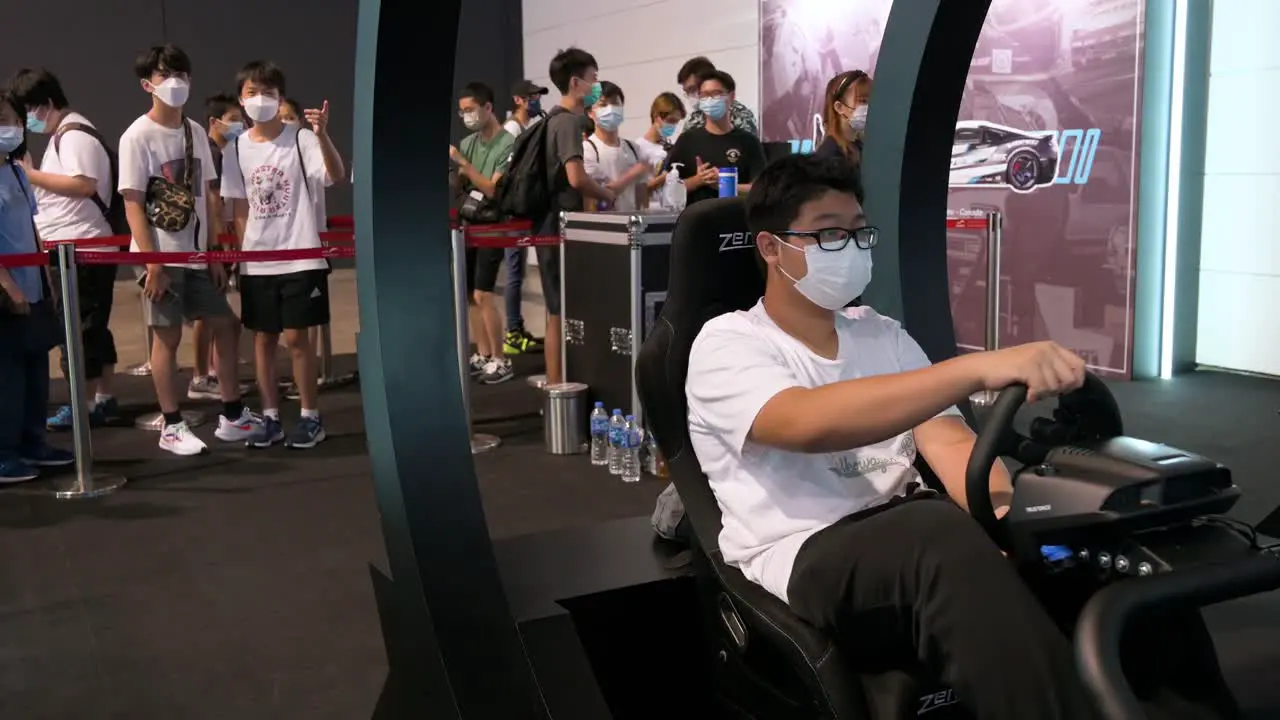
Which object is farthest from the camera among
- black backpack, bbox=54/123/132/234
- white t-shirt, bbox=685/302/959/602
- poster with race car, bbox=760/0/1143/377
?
poster with race car, bbox=760/0/1143/377

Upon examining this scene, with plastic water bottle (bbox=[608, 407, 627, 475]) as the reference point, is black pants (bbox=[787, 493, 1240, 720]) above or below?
above

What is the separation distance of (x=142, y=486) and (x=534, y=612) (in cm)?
322

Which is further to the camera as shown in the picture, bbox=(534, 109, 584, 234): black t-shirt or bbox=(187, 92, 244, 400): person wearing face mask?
bbox=(187, 92, 244, 400): person wearing face mask

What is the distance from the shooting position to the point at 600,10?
1120 cm

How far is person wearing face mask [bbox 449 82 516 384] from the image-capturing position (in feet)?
22.4

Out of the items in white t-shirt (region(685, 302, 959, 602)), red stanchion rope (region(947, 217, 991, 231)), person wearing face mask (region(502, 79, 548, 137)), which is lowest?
white t-shirt (region(685, 302, 959, 602))

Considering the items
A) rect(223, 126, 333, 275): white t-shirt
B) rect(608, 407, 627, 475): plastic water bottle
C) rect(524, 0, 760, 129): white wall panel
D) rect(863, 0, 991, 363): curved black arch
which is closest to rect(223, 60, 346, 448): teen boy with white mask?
rect(223, 126, 333, 275): white t-shirt

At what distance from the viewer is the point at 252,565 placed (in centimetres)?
386

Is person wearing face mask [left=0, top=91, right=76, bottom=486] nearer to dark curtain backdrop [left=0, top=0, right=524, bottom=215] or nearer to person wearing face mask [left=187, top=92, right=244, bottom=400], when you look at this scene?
person wearing face mask [left=187, top=92, right=244, bottom=400]

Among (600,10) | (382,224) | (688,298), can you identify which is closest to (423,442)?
(382,224)

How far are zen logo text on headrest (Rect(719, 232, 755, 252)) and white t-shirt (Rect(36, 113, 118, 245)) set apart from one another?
155 inches

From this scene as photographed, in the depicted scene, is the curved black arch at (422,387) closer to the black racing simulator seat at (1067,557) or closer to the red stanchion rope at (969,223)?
the black racing simulator seat at (1067,557)

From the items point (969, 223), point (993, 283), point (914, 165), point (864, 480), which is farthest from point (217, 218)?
point (864, 480)

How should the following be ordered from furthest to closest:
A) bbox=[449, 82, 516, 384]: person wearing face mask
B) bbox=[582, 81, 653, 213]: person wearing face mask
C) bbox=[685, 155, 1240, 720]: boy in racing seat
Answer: bbox=[449, 82, 516, 384]: person wearing face mask, bbox=[582, 81, 653, 213]: person wearing face mask, bbox=[685, 155, 1240, 720]: boy in racing seat
